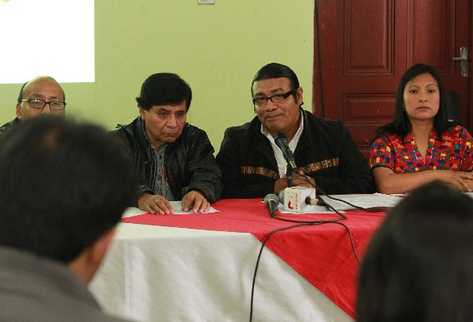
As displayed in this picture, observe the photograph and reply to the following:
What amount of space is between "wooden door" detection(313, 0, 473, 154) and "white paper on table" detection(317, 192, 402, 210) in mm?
1771

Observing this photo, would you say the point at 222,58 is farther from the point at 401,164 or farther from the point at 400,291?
the point at 400,291

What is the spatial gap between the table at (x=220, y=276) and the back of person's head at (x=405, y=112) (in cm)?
117

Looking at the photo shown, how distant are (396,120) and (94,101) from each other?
1967mm

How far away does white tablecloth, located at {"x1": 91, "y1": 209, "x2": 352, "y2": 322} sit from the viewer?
1.91 metres

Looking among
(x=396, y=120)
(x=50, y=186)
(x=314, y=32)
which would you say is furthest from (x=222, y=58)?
(x=50, y=186)

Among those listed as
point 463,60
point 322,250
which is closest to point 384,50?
point 463,60

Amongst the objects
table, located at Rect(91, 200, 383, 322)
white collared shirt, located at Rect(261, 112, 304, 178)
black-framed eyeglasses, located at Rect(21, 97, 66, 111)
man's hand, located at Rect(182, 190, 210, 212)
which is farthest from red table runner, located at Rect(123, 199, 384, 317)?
black-framed eyeglasses, located at Rect(21, 97, 66, 111)

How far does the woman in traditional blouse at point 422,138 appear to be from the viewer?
299cm

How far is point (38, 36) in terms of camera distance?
13.8 ft

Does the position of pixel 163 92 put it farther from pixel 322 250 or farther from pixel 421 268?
pixel 421 268

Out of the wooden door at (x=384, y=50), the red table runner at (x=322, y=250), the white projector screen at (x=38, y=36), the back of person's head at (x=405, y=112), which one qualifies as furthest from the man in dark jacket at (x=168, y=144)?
the wooden door at (x=384, y=50)

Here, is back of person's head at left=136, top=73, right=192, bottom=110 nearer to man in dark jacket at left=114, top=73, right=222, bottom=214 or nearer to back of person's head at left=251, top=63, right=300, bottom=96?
man in dark jacket at left=114, top=73, right=222, bottom=214

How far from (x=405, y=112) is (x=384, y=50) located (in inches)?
59.0

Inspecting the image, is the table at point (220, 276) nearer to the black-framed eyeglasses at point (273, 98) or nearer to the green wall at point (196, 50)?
the black-framed eyeglasses at point (273, 98)
